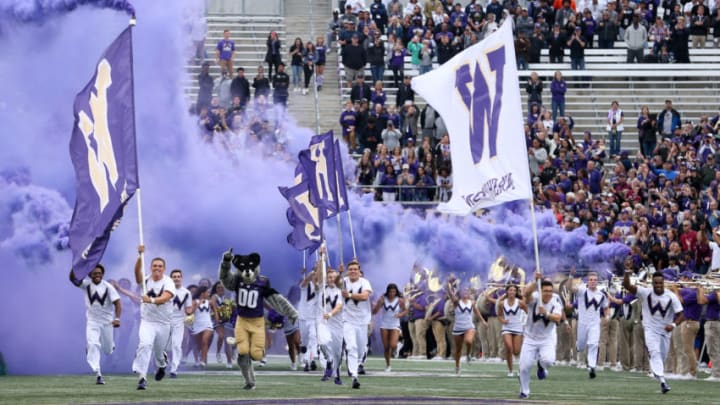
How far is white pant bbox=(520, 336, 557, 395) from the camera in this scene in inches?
813

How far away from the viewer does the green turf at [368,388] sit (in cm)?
2047

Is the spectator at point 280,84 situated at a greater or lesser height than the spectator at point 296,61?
lesser

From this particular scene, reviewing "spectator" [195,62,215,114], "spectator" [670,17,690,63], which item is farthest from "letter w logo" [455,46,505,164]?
"spectator" [670,17,690,63]

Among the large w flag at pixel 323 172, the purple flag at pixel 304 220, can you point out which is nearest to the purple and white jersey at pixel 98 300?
the purple flag at pixel 304 220

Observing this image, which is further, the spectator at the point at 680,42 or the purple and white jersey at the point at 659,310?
the spectator at the point at 680,42

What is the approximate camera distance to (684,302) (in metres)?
27.0

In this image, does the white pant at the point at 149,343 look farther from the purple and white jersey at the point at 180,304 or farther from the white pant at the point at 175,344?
the white pant at the point at 175,344

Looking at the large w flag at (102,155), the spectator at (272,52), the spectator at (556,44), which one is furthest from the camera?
the spectator at (556,44)

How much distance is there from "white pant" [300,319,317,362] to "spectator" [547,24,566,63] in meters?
16.9

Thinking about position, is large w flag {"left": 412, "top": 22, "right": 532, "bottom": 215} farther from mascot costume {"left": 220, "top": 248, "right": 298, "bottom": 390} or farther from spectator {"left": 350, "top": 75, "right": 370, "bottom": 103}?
spectator {"left": 350, "top": 75, "right": 370, "bottom": 103}

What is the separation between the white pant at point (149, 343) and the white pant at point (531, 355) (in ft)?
15.9

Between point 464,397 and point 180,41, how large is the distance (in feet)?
51.0

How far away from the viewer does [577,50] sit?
43.7m

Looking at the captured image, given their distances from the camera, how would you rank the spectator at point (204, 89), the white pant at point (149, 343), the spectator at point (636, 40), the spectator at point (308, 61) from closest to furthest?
the white pant at point (149, 343), the spectator at point (204, 89), the spectator at point (308, 61), the spectator at point (636, 40)
